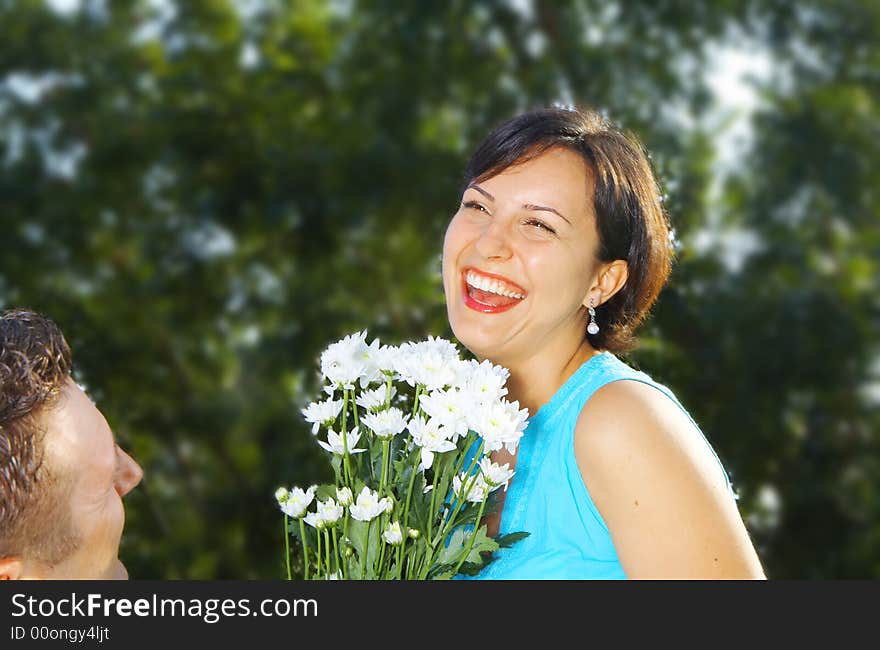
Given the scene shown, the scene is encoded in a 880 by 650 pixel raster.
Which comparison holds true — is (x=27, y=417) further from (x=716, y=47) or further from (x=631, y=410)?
(x=716, y=47)

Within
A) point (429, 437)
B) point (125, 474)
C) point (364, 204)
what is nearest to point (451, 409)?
point (429, 437)

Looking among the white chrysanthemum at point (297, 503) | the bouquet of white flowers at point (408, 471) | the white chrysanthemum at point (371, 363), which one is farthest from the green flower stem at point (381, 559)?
the white chrysanthemum at point (371, 363)

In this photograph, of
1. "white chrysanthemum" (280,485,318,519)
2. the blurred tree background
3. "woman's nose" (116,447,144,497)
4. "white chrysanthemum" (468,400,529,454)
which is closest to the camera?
"white chrysanthemum" (468,400,529,454)

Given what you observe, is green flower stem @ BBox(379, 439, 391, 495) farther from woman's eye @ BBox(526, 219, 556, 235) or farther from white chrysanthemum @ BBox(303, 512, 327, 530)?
woman's eye @ BBox(526, 219, 556, 235)

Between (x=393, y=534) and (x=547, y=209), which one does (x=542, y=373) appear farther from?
(x=393, y=534)

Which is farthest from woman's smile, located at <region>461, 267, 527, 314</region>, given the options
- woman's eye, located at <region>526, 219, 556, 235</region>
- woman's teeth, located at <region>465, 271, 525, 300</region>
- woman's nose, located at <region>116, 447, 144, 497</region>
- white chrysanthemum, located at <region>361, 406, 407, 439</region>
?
woman's nose, located at <region>116, 447, 144, 497</region>

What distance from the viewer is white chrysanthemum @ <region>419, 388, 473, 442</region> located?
1.34 metres

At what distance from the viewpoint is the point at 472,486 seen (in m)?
1.37

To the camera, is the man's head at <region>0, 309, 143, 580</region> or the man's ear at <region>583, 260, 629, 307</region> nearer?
the man's head at <region>0, 309, 143, 580</region>

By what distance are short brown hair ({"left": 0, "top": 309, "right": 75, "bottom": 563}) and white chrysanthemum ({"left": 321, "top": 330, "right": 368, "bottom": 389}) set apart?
0.36 metres

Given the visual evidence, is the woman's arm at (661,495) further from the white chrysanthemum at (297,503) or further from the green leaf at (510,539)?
the white chrysanthemum at (297,503)

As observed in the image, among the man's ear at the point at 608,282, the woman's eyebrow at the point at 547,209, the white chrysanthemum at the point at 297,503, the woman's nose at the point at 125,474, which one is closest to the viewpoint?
the white chrysanthemum at the point at 297,503

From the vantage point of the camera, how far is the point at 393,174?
212 inches

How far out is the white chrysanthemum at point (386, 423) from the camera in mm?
1402
